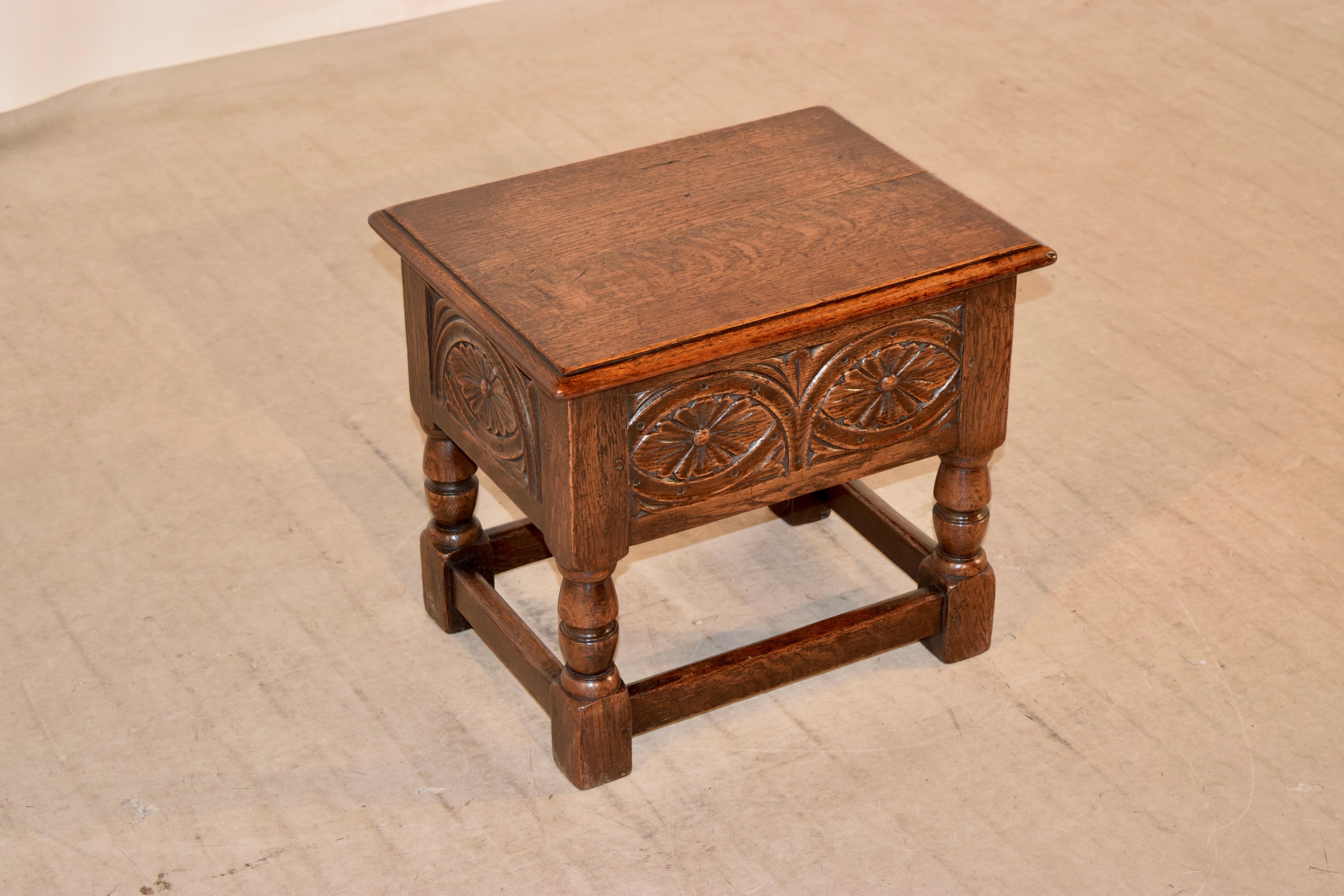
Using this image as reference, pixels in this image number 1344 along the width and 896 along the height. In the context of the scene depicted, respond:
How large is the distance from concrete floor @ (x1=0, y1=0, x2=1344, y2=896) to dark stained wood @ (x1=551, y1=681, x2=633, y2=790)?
0.10 ft

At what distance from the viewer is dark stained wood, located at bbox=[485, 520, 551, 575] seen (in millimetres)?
2635

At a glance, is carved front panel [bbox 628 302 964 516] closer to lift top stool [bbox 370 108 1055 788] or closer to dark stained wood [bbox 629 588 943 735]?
lift top stool [bbox 370 108 1055 788]

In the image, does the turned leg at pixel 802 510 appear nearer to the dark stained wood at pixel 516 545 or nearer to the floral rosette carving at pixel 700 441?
the dark stained wood at pixel 516 545

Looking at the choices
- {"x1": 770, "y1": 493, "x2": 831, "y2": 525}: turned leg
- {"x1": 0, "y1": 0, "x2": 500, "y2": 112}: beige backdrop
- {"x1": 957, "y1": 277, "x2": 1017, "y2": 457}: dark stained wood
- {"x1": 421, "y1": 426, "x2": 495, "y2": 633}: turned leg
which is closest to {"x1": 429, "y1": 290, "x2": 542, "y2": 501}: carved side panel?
{"x1": 421, "y1": 426, "x2": 495, "y2": 633}: turned leg

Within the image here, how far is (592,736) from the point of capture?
229 centimetres

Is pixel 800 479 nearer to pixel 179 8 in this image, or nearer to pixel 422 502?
pixel 422 502

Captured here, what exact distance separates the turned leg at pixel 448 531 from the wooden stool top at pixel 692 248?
33 centimetres

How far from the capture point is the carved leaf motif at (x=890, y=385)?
85.8 inches

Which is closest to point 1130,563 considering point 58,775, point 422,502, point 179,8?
point 422,502

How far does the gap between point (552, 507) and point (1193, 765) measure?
0.94 meters

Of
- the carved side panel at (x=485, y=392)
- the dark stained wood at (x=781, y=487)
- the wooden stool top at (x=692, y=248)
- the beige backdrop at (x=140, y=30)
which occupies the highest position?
the wooden stool top at (x=692, y=248)

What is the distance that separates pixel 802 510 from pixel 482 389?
2.55 feet

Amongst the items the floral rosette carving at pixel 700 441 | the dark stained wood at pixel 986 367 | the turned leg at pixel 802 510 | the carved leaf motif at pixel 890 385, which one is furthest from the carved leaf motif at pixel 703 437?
the turned leg at pixel 802 510

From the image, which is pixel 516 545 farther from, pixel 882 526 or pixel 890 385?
pixel 890 385
